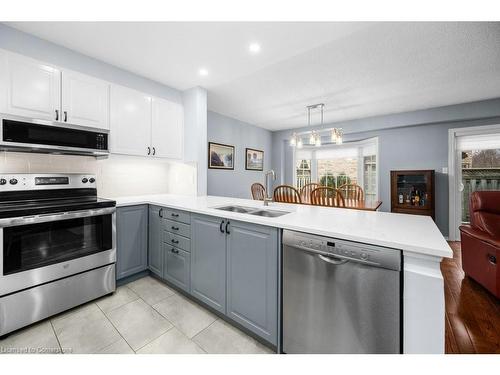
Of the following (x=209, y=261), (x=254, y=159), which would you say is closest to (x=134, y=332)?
(x=209, y=261)

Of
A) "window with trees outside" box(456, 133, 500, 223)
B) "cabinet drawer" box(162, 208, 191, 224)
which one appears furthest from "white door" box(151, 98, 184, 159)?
"window with trees outside" box(456, 133, 500, 223)

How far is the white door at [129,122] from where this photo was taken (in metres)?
2.34

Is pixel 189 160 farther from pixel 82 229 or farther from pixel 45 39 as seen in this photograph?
pixel 45 39

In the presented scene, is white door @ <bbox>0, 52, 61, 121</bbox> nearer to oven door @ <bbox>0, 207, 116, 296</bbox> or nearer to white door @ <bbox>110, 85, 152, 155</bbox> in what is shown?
white door @ <bbox>110, 85, 152, 155</bbox>

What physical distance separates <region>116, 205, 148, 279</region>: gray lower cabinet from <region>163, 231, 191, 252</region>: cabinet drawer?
0.37m

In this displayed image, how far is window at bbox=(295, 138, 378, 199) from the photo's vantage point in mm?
4785

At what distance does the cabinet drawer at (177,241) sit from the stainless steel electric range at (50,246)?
18.9 inches

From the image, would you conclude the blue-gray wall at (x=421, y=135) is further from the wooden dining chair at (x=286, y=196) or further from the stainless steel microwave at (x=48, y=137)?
the stainless steel microwave at (x=48, y=137)

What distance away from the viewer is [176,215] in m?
2.05

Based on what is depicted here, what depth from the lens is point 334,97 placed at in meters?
3.38

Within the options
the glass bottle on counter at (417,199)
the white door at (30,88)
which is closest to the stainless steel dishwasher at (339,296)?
the white door at (30,88)

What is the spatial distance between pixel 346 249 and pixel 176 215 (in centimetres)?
155

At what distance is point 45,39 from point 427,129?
5725mm

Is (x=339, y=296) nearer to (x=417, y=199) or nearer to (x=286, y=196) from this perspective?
(x=286, y=196)
